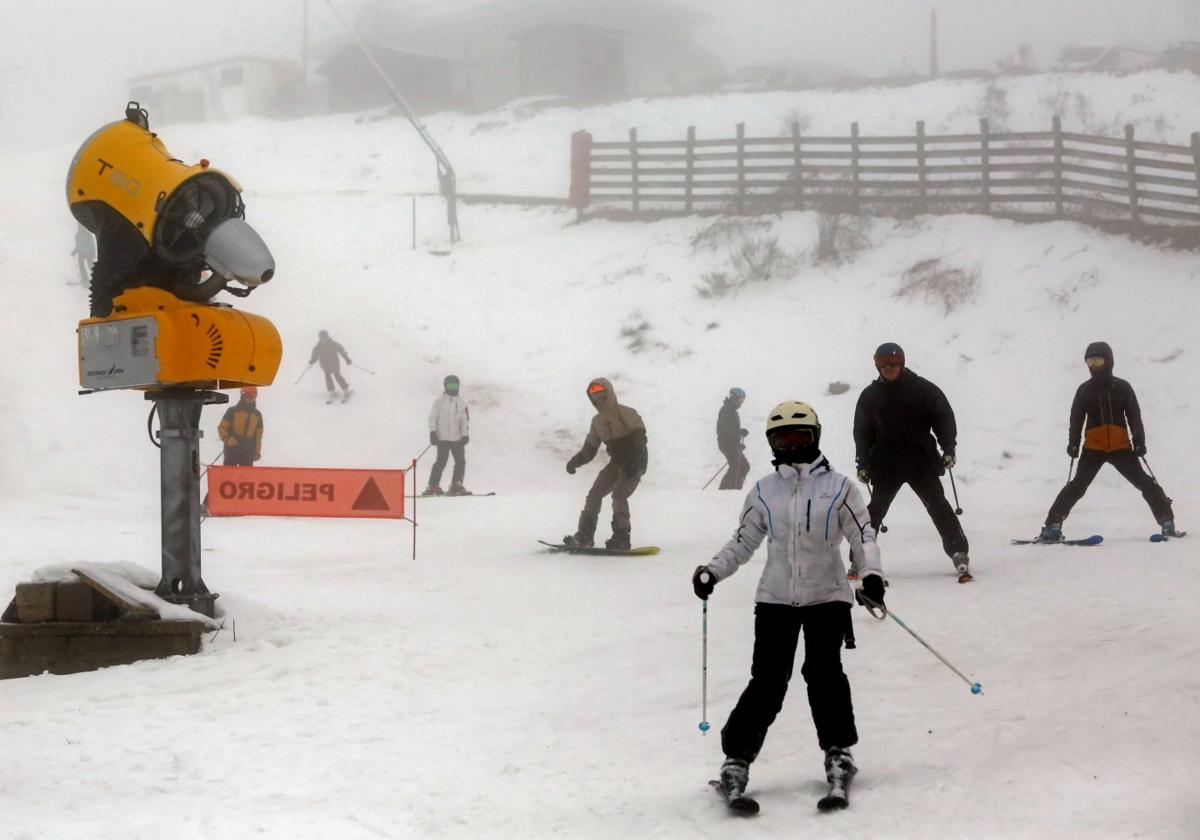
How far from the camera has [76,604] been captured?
7.88 metres

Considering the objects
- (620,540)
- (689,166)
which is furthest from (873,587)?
(689,166)

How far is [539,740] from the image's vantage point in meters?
6.40

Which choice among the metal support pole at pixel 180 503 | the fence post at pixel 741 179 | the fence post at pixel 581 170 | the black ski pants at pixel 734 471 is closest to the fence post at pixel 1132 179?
the fence post at pixel 741 179

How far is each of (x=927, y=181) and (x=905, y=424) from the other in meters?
19.6

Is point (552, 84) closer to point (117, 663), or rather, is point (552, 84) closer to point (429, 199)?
point (429, 199)

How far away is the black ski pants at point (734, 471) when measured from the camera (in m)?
19.7

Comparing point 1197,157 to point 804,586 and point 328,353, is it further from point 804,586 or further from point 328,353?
point 804,586

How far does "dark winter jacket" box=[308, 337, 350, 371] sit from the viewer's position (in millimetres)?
22406

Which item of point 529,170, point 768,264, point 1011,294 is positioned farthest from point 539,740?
point 529,170

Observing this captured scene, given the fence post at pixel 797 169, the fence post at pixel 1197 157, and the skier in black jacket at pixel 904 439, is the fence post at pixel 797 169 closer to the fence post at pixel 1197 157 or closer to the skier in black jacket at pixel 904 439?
the fence post at pixel 1197 157

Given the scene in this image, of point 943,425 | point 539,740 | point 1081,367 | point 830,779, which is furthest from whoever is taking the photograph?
point 1081,367

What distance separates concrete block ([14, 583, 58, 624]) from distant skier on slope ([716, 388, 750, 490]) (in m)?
12.8

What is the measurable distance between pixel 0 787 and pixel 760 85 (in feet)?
149

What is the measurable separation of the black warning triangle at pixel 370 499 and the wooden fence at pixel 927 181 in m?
18.1
